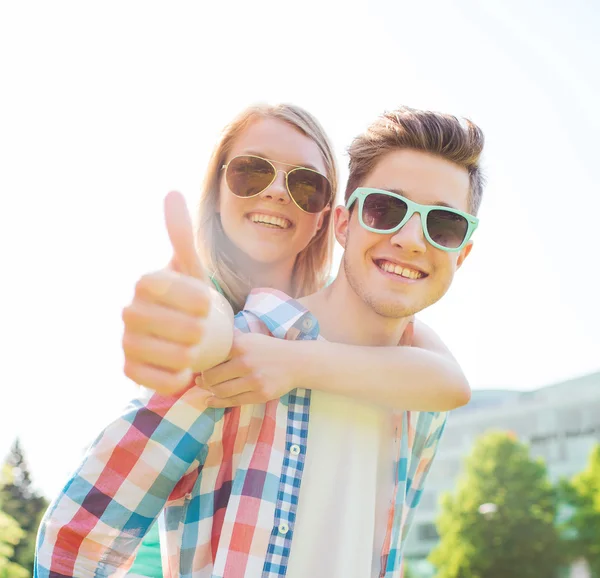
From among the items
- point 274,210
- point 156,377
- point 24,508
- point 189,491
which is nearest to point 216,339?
point 156,377

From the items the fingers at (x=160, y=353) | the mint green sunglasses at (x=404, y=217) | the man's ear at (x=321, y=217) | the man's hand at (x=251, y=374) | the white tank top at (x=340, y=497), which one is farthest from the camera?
the man's ear at (x=321, y=217)

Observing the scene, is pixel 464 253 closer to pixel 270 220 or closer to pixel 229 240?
pixel 270 220

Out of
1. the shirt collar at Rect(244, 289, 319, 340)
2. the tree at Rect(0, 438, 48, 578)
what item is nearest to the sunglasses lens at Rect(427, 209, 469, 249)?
the shirt collar at Rect(244, 289, 319, 340)

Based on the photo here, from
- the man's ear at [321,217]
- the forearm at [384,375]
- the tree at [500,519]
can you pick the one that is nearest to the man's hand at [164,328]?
the forearm at [384,375]

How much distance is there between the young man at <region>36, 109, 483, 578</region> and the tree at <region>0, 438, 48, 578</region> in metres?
34.3

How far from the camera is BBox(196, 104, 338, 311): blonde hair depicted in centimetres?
385

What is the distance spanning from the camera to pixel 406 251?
274cm

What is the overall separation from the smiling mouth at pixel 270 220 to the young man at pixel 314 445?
1.99 ft

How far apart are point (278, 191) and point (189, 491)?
147 centimetres

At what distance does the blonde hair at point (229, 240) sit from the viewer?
3.85 meters

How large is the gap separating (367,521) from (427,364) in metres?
0.63

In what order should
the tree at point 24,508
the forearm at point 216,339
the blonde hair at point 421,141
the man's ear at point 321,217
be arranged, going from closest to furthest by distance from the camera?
the forearm at point 216,339, the blonde hair at point 421,141, the man's ear at point 321,217, the tree at point 24,508

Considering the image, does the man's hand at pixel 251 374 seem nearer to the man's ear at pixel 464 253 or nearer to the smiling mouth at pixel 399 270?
the smiling mouth at pixel 399 270

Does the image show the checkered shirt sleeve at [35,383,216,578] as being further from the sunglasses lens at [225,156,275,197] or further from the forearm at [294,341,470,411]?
the sunglasses lens at [225,156,275,197]
